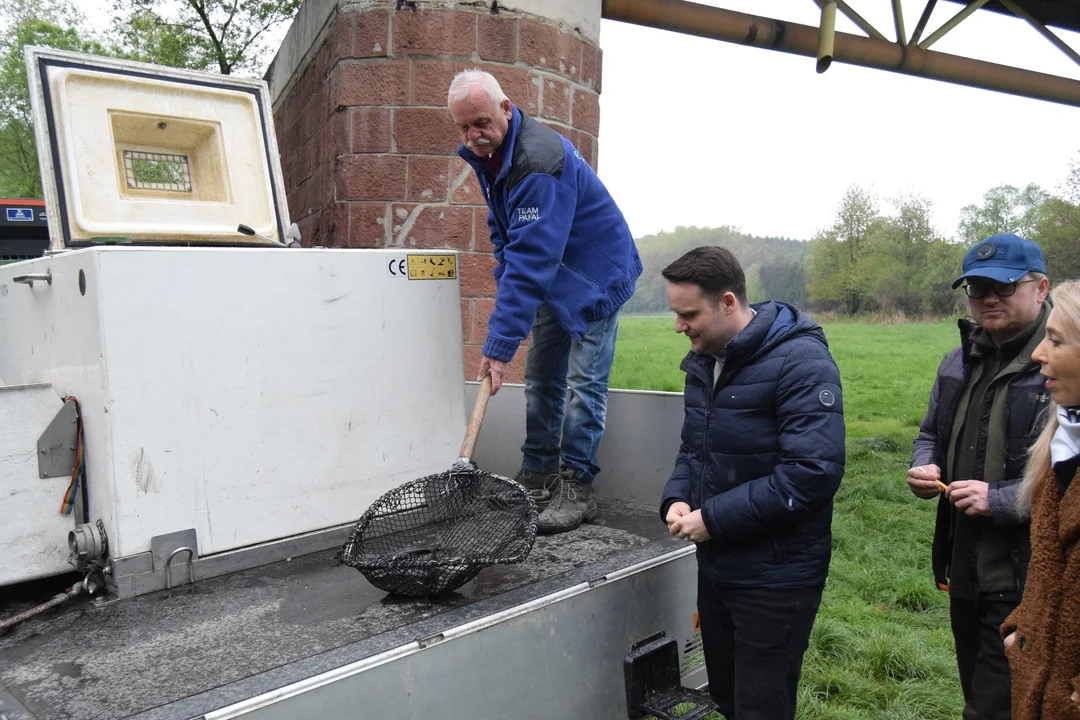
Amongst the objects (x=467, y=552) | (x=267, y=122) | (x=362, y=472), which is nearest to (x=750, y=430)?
(x=467, y=552)

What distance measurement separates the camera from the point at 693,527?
6.85 ft

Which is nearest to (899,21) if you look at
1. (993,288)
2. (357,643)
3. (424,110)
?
(424,110)

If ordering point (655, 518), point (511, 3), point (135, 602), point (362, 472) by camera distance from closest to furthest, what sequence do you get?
point (135, 602), point (362, 472), point (655, 518), point (511, 3)

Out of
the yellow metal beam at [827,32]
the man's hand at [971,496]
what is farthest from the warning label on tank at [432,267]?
the yellow metal beam at [827,32]

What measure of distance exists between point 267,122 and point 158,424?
4.13ft

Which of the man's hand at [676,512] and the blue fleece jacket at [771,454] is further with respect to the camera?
the man's hand at [676,512]

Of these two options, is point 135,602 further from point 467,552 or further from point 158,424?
point 467,552

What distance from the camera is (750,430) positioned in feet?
6.87

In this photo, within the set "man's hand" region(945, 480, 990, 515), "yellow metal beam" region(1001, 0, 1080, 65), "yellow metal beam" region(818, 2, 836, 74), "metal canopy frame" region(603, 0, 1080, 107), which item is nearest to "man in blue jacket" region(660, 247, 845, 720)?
"man's hand" region(945, 480, 990, 515)

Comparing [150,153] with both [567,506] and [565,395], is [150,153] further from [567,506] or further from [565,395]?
[567,506]

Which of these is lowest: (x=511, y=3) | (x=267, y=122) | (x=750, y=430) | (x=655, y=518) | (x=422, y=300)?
(x=655, y=518)

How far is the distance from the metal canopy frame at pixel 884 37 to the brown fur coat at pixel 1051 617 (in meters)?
3.94

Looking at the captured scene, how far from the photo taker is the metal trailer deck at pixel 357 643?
5.08ft

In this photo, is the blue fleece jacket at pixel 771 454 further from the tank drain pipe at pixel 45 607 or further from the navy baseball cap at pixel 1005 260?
the tank drain pipe at pixel 45 607
